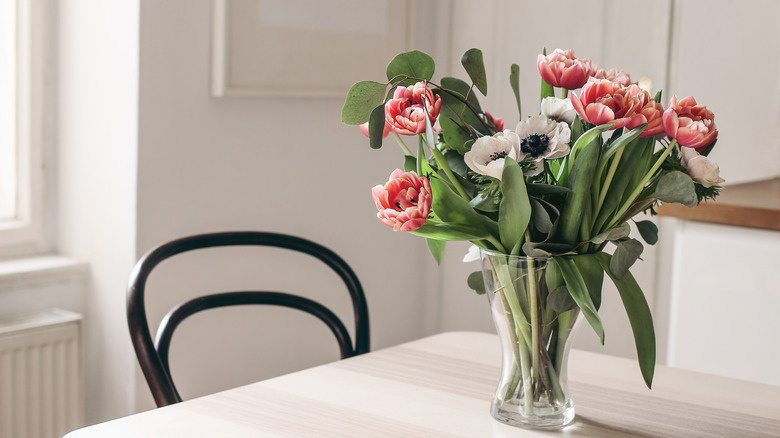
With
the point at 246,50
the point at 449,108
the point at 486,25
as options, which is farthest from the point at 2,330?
the point at 486,25

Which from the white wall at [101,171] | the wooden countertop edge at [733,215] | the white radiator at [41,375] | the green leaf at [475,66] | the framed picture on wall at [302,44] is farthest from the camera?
the framed picture on wall at [302,44]

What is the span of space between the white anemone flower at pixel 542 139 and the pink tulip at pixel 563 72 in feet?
0.16

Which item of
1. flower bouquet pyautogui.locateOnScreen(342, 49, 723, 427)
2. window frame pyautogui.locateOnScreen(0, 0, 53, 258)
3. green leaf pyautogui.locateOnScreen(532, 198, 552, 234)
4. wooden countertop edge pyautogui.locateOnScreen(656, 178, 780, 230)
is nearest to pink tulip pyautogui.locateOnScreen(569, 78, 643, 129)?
flower bouquet pyautogui.locateOnScreen(342, 49, 723, 427)

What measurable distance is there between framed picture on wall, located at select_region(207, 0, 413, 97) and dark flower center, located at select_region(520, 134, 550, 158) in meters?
1.40

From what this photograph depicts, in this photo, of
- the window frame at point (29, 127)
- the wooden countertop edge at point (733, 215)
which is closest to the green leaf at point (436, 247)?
the wooden countertop edge at point (733, 215)

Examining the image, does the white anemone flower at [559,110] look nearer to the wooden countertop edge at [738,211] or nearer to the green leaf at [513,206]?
the green leaf at [513,206]

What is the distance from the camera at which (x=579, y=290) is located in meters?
0.88

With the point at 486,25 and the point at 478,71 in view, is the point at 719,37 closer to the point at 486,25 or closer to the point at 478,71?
the point at 486,25

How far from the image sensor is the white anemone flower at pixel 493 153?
0.86 meters

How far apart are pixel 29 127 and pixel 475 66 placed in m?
1.52

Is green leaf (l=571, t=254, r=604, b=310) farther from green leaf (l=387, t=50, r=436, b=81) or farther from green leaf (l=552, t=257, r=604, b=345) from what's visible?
green leaf (l=387, t=50, r=436, b=81)

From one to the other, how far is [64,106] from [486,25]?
1.36 metres

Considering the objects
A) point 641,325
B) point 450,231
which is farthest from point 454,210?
point 641,325

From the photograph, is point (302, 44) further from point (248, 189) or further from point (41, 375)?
point (41, 375)
